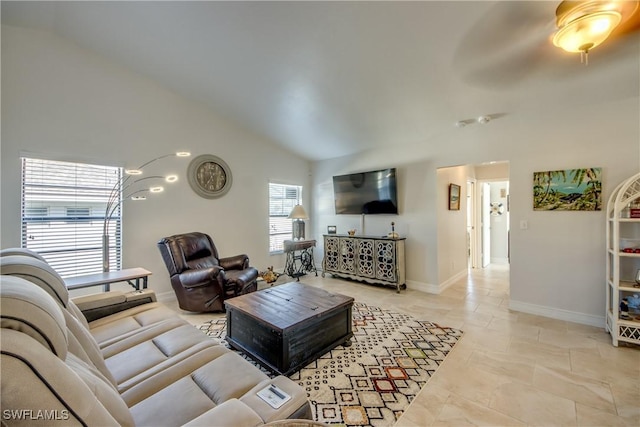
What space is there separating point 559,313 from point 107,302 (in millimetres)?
4841

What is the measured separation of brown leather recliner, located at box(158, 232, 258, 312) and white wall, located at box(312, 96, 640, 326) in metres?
3.01

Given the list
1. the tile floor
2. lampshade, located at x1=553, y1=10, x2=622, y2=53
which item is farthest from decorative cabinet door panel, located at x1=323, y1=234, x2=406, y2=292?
lampshade, located at x1=553, y1=10, x2=622, y2=53

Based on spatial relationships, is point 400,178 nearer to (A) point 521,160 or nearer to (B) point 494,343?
(A) point 521,160

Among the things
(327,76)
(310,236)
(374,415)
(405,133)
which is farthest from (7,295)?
(310,236)

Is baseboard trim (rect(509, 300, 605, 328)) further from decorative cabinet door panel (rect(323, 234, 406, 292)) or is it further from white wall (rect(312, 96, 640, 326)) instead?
decorative cabinet door panel (rect(323, 234, 406, 292))

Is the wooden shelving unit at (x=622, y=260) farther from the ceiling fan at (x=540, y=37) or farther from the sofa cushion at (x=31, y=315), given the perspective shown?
the sofa cushion at (x=31, y=315)

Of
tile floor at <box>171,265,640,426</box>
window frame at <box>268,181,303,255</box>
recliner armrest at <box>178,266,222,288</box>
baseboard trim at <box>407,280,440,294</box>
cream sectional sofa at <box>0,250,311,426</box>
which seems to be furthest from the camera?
window frame at <box>268,181,303,255</box>

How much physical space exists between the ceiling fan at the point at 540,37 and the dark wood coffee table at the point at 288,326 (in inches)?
104

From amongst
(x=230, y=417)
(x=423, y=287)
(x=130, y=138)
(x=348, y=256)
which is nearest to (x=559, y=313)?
(x=423, y=287)

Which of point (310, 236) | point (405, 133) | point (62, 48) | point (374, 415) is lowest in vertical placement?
point (374, 415)

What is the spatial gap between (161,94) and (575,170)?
18.3ft

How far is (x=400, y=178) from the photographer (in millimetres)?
4656

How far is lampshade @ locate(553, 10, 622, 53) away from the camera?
162cm

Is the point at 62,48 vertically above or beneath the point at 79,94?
above
